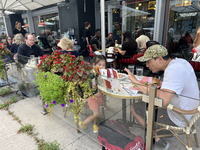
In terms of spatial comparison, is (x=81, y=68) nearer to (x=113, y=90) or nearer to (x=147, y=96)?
(x=113, y=90)

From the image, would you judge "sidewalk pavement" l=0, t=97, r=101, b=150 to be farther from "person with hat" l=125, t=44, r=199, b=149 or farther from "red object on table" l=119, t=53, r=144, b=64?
"red object on table" l=119, t=53, r=144, b=64

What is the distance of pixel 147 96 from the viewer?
4.64 feet

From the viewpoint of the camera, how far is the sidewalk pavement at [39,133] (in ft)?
7.52

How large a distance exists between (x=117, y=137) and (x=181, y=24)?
4.95 meters

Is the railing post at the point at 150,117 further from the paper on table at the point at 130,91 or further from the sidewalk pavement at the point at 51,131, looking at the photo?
the paper on table at the point at 130,91

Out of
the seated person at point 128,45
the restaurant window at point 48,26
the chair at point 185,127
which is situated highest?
the restaurant window at point 48,26

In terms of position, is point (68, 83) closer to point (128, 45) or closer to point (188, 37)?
point (128, 45)

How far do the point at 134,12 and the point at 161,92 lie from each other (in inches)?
242

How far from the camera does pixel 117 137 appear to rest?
73.0 inches

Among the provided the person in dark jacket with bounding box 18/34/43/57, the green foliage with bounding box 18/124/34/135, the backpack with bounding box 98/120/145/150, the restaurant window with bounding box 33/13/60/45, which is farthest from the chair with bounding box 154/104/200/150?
the restaurant window with bounding box 33/13/60/45

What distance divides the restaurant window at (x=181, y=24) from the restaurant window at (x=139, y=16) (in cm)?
71

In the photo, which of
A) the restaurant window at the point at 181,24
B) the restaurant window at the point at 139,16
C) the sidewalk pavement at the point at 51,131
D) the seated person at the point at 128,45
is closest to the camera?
the sidewalk pavement at the point at 51,131

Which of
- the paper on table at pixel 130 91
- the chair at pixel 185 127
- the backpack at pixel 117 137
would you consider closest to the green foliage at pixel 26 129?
the backpack at pixel 117 137

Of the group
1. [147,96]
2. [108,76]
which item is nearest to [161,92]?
[147,96]
